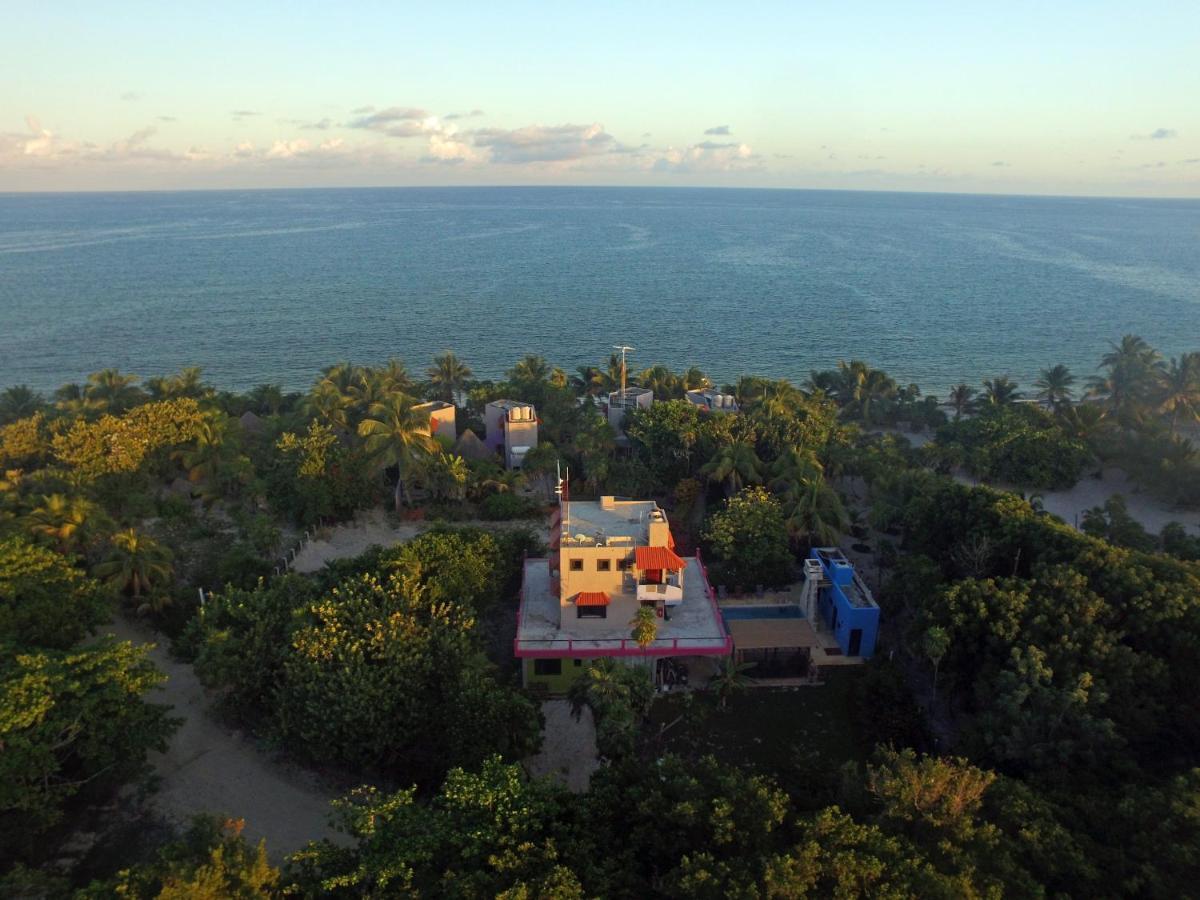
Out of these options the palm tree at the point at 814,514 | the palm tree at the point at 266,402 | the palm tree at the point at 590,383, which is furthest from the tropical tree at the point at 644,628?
the palm tree at the point at 266,402

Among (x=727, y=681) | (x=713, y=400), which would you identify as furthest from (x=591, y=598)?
(x=713, y=400)

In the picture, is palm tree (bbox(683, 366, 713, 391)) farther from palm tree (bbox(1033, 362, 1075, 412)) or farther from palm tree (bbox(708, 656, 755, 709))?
palm tree (bbox(708, 656, 755, 709))

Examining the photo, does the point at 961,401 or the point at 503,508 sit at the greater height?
the point at 961,401

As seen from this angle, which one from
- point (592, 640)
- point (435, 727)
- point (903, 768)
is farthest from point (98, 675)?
point (903, 768)

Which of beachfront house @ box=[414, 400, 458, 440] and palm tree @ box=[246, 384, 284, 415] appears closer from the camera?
beachfront house @ box=[414, 400, 458, 440]

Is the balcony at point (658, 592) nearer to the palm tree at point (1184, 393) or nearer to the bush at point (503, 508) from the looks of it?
the bush at point (503, 508)

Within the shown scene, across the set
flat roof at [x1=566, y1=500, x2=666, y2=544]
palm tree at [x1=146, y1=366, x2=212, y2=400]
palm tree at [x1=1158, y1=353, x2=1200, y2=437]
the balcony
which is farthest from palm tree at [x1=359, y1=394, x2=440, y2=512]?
palm tree at [x1=1158, y1=353, x2=1200, y2=437]

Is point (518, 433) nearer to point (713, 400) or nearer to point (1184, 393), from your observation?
point (713, 400)
